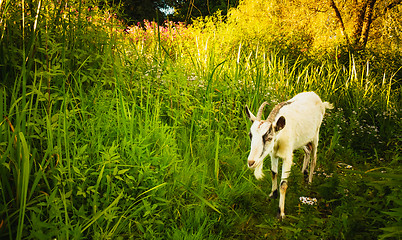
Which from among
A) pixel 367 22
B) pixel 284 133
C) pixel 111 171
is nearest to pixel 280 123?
pixel 284 133

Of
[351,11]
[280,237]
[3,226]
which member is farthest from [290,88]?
[351,11]

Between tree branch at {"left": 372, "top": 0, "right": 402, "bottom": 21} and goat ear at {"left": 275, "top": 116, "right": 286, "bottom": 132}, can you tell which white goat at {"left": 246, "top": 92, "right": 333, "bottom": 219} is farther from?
tree branch at {"left": 372, "top": 0, "right": 402, "bottom": 21}

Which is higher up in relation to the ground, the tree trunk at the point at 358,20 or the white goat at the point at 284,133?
the tree trunk at the point at 358,20

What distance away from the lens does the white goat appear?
2.25 metres

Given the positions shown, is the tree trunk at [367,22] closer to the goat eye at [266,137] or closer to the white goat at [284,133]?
the white goat at [284,133]

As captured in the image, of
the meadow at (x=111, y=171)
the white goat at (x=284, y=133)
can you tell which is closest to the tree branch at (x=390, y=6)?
the white goat at (x=284, y=133)

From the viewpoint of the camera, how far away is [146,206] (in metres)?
2.10

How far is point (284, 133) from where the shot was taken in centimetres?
269

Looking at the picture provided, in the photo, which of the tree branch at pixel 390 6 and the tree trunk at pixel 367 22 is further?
the tree branch at pixel 390 6

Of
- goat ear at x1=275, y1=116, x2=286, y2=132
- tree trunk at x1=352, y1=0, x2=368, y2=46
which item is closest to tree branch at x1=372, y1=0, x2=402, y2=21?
tree trunk at x1=352, y1=0, x2=368, y2=46

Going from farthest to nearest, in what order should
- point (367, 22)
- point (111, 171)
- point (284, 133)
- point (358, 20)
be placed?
1. point (358, 20)
2. point (367, 22)
3. point (284, 133)
4. point (111, 171)

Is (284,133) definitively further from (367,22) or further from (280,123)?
(367,22)

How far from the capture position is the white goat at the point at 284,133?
7.37 ft

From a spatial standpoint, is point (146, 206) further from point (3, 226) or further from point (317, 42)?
point (317, 42)
